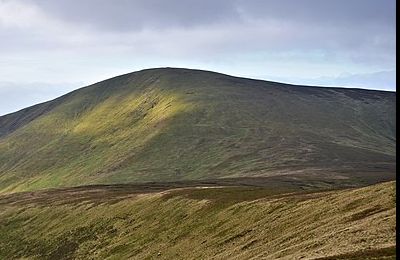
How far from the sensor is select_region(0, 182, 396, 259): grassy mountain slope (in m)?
50.3

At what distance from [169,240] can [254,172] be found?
114 meters

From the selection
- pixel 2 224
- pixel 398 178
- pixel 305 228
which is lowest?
pixel 2 224

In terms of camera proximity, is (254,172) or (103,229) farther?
(254,172)

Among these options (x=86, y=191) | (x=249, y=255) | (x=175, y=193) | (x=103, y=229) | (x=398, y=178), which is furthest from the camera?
(x=86, y=191)

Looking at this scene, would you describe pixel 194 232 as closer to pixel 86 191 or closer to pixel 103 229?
pixel 103 229

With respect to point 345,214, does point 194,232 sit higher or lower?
lower

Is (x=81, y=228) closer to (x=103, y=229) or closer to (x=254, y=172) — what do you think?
(x=103, y=229)

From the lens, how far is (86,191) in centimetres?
15538

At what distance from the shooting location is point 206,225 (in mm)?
84750

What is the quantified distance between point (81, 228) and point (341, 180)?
270ft

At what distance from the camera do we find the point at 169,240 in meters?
84.5

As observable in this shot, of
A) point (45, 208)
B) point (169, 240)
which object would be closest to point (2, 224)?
point (45, 208)

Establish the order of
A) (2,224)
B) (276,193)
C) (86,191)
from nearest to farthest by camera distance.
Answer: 1. (276,193)
2. (2,224)
3. (86,191)

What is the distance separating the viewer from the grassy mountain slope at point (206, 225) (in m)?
50.3
